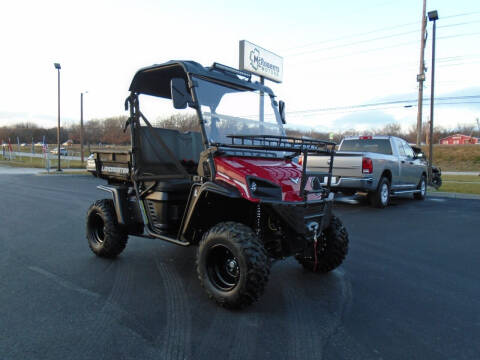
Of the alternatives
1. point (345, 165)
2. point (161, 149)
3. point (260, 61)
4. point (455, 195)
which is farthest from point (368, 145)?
point (260, 61)

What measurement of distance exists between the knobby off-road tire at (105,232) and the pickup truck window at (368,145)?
8434mm

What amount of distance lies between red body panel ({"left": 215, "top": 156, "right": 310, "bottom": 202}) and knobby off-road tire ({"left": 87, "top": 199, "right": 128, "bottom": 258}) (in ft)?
6.82

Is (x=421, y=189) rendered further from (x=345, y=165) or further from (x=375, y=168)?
(x=345, y=165)

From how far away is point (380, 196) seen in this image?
34.5 feet

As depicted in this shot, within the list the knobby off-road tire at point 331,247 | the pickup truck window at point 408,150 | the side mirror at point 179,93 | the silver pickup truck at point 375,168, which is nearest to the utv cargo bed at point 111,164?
the side mirror at point 179,93

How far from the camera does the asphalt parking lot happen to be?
2.97 meters

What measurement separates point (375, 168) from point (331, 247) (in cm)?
638

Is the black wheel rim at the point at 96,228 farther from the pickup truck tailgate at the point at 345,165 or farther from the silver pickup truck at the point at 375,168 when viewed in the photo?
the pickup truck tailgate at the point at 345,165

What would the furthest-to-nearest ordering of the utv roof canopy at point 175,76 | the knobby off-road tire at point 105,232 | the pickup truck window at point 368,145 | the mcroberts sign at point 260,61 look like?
the mcroberts sign at point 260,61 < the pickup truck window at point 368,145 < the knobby off-road tire at point 105,232 < the utv roof canopy at point 175,76

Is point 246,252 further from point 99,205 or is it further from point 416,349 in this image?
point 99,205

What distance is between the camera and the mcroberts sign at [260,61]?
22.4m

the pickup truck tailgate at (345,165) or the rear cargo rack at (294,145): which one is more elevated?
the rear cargo rack at (294,145)

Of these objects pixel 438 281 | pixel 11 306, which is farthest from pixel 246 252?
pixel 438 281

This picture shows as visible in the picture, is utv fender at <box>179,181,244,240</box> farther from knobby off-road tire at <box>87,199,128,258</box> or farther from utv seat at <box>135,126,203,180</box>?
knobby off-road tire at <box>87,199,128,258</box>
